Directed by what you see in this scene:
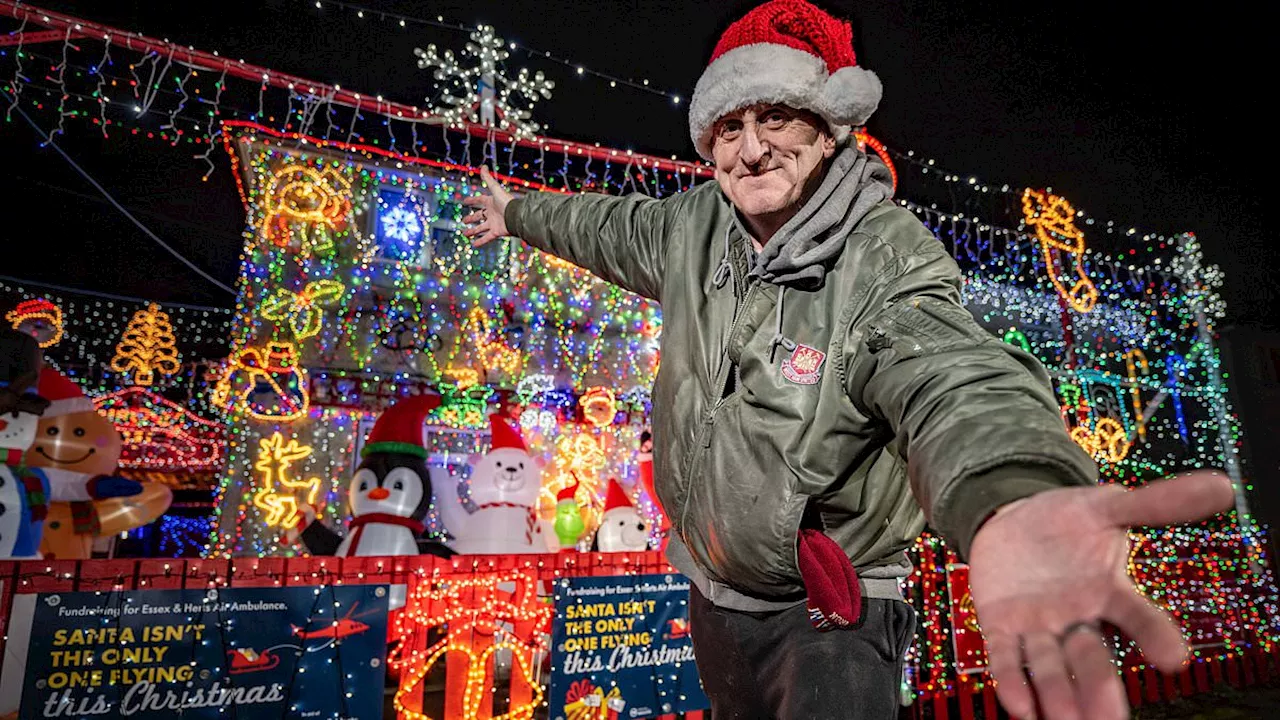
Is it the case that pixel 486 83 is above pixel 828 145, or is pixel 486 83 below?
above

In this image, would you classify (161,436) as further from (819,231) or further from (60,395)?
(819,231)

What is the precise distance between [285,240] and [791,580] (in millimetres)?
12035

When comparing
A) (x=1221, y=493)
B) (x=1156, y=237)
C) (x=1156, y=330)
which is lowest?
(x=1221, y=493)

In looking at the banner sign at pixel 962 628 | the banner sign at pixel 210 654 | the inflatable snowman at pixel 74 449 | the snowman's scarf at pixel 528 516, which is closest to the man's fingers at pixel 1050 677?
the banner sign at pixel 210 654

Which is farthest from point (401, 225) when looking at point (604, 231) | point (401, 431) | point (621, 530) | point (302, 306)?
point (604, 231)

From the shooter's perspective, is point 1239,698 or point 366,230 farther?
point 366,230

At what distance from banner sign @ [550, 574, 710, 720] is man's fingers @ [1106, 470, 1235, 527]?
14.6ft

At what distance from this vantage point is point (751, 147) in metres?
1.72

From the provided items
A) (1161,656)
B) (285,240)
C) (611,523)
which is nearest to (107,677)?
(1161,656)

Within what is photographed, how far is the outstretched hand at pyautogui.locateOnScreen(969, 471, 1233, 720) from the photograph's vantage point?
2.36 feet

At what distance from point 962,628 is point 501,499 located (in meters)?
5.89

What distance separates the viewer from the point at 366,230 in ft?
39.6

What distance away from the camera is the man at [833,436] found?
0.78 metres

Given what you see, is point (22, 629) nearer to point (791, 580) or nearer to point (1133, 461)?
point (791, 580)
